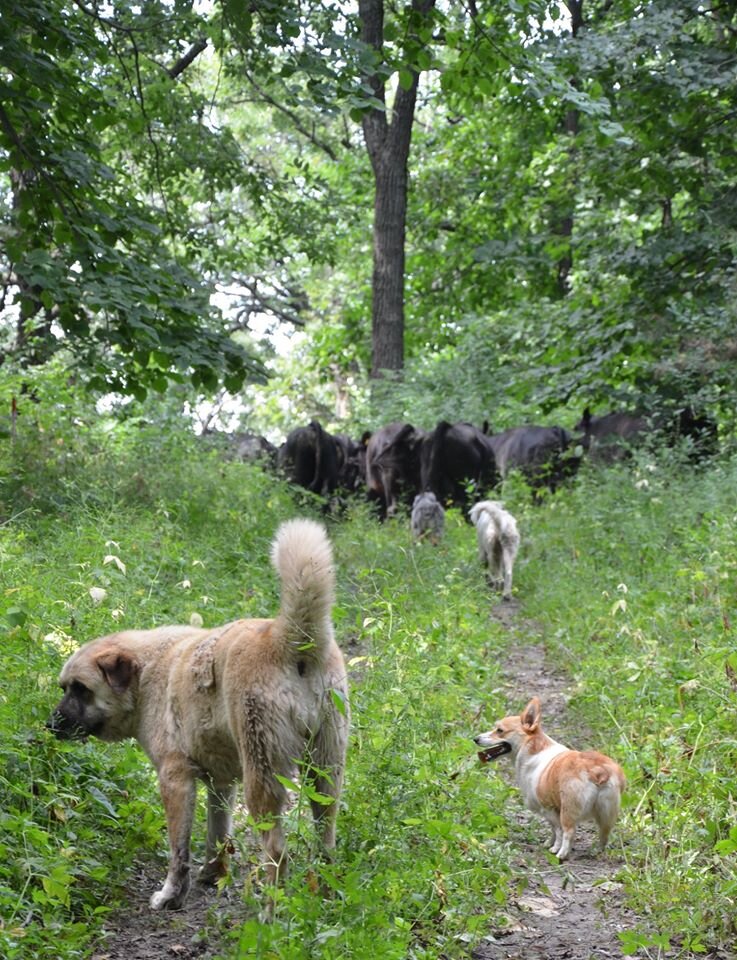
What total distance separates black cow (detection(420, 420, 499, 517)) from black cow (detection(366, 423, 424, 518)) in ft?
0.90

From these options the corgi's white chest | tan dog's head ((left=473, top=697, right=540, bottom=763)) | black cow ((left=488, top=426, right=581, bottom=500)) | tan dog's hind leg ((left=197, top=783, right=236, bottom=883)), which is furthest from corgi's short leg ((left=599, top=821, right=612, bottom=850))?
black cow ((left=488, top=426, right=581, bottom=500))

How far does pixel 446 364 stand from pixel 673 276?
832cm

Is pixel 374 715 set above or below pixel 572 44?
below

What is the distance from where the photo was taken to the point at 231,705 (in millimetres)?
5207

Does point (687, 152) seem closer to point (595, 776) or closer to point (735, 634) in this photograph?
point (735, 634)

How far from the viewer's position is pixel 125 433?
626 inches

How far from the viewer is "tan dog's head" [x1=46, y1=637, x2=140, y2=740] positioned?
5.87m

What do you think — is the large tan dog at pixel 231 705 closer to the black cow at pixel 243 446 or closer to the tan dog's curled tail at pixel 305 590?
the tan dog's curled tail at pixel 305 590

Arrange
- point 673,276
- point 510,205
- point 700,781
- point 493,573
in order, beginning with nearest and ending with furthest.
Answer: point 700,781
point 493,573
point 673,276
point 510,205

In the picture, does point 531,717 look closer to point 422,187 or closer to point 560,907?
point 560,907

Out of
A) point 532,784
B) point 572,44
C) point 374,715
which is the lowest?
point 532,784

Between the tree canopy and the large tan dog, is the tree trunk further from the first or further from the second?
the large tan dog

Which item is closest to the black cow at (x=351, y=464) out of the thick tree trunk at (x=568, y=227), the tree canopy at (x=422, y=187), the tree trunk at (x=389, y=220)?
the tree trunk at (x=389, y=220)

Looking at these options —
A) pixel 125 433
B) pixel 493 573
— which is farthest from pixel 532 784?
pixel 125 433
